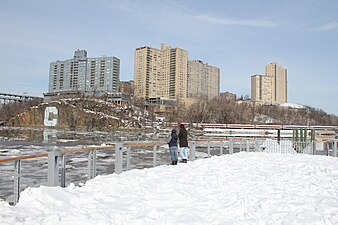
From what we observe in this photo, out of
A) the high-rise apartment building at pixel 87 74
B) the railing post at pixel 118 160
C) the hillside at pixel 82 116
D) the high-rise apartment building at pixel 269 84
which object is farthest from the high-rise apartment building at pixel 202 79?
the railing post at pixel 118 160

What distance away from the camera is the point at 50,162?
24.2ft

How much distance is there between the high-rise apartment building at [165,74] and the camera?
13900 centimetres

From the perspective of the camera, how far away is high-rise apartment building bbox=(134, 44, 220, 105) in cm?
13900

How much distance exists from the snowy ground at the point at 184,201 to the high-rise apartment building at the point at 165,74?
124039 millimetres

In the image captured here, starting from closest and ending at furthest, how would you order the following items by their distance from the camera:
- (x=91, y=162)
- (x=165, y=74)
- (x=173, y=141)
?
(x=91, y=162) < (x=173, y=141) < (x=165, y=74)

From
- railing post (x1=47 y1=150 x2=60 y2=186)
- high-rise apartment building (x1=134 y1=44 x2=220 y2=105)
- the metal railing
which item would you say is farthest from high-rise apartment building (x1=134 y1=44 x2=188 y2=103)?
railing post (x1=47 y1=150 x2=60 y2=186)

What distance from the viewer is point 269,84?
176 m

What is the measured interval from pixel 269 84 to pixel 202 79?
4279 cm

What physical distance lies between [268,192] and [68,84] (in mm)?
159667

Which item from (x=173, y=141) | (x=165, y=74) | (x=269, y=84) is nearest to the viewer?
(x=173, y=141)

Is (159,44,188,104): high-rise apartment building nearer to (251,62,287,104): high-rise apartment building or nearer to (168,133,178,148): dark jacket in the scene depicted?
(251,62,287,104): high-rise apartment building

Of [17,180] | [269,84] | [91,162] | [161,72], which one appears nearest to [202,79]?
[161,72]

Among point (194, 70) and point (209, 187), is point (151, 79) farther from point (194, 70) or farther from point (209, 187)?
point (209, 187)

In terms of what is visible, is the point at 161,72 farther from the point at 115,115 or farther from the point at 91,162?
the point at 91,162
